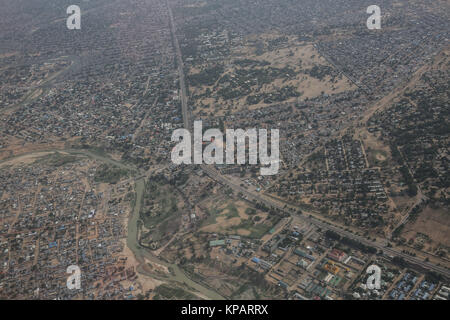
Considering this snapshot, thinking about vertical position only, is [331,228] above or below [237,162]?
below

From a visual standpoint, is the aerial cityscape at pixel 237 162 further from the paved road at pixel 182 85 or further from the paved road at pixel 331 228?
the paved road at pixel 182 85

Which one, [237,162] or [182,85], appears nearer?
[237,162]

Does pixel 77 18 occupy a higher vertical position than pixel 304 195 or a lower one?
higher

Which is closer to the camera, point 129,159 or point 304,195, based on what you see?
point 304,195

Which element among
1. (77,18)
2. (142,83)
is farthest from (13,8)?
(142,83)

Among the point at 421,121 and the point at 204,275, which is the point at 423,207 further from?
the point at 204,275

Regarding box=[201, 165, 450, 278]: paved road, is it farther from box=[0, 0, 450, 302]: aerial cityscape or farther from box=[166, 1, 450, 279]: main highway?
box=[0, 0, 450, 302]: aerial cityscape

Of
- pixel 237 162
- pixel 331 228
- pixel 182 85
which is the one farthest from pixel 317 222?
pixel 182 85

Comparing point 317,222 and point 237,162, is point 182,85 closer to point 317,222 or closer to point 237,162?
point 237,162
